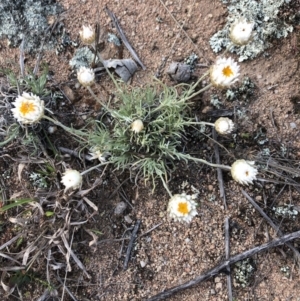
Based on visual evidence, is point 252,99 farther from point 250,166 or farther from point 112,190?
point 112,190

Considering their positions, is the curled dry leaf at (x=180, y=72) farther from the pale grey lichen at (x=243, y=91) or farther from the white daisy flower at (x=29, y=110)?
the white daisy flower at (x=29, y=110)

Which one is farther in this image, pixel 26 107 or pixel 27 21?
pixel 27 21

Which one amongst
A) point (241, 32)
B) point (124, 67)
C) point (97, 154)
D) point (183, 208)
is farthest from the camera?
point (124, 67)

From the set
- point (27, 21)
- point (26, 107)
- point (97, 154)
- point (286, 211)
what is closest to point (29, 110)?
point (26, 107)

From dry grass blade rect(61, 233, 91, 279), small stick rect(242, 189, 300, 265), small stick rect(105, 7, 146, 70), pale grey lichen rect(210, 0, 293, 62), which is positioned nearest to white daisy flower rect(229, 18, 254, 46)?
pale grey lichen rect(210, 0, 293, 62)

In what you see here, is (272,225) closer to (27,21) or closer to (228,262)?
(228,262)

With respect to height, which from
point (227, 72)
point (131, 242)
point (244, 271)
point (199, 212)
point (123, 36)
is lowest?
point (244, 271)

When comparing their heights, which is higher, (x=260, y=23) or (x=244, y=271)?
(x=260, y=23)
